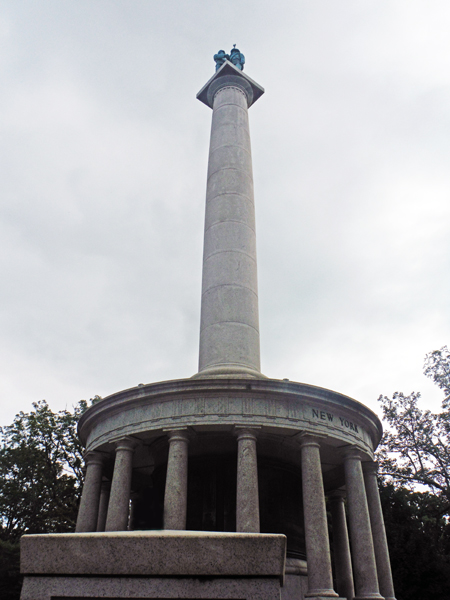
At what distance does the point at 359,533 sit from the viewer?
801 inches

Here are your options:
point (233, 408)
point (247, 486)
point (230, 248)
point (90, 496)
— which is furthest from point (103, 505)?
point (230, 248)

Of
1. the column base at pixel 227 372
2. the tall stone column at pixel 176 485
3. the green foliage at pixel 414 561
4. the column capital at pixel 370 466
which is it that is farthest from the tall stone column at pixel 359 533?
the green foliage at pixel 414 561

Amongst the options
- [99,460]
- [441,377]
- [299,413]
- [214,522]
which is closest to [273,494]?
[214,522]

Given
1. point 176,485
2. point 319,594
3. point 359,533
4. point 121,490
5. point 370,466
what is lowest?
point 319,594

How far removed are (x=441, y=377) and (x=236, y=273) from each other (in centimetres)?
2942

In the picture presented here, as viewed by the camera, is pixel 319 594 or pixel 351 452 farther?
pixel 351 452

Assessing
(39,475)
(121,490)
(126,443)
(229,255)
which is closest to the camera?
(121,490)

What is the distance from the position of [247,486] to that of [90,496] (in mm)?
7593

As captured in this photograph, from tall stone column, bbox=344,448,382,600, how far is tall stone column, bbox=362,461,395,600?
2.19 metres

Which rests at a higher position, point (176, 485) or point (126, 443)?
point (126, 443)

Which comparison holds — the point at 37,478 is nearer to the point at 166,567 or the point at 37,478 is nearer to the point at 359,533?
the point at 359,533

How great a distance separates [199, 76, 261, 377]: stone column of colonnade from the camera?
24.4 metres

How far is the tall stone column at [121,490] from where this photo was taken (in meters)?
19.5

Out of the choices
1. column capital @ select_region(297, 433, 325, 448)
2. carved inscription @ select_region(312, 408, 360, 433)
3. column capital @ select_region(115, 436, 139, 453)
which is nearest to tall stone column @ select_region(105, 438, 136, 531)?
column capital @ select_region(115, 436, 139, 453)
